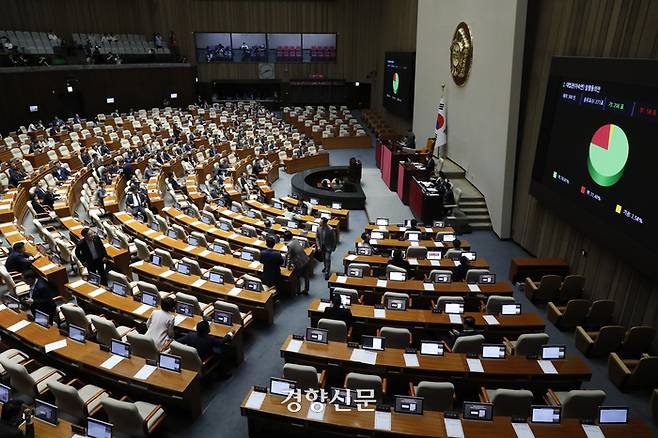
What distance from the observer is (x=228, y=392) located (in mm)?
7078

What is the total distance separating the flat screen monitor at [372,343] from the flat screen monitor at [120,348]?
131 inches

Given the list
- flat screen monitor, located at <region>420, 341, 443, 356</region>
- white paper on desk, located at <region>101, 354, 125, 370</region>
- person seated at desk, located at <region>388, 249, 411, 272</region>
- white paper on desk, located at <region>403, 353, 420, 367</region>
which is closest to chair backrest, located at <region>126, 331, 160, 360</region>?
white paper on desk, located at <region>101, 354, 125, 370</region>

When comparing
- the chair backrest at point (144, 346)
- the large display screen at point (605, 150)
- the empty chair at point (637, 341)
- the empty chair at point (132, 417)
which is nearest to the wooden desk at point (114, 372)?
the chair backrest at point (144, 346)

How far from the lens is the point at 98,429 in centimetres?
513

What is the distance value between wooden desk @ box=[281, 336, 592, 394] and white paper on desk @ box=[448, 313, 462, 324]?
1097 millimetres

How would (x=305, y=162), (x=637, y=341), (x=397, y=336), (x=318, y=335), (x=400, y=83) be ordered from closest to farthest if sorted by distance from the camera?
1. (x=318, y=335)
2. (x=397, y=336)
3. (x=637, y=341)
4. (x=305, y=162)
5. (x=400, y=83)

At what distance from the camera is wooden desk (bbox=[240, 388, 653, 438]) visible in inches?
207

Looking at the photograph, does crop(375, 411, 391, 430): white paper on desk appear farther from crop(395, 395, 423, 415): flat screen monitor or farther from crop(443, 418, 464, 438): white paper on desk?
crop(443, 418, 464, 438): white paper on desk

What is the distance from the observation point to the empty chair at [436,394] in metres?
5.84

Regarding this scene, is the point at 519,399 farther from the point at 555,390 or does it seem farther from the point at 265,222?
the point at 265,222

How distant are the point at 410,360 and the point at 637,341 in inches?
168

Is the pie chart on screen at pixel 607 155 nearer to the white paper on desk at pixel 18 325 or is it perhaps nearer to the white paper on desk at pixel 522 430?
the white paper on desk at pixel 522 430

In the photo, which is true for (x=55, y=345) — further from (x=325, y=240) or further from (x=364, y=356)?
(x=325, y=240)

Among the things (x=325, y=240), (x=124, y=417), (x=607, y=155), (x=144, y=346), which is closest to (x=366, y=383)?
(x=124, y=417)
